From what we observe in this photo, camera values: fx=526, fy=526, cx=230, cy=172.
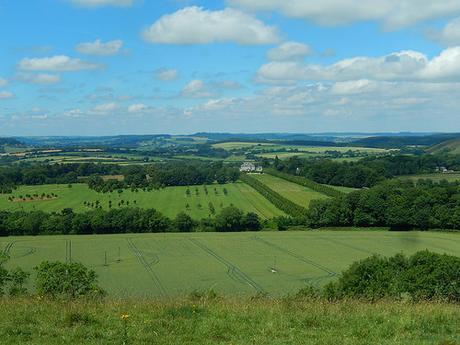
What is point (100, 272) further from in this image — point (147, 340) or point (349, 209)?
point (349, 209)

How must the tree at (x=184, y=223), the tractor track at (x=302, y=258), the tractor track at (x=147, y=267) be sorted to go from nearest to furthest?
the tractor track at (x=147, y=267)
the tractor track at (x=302, y=258)
the tree at (x=184, y=223)

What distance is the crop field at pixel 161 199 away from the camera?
89100 millimetres

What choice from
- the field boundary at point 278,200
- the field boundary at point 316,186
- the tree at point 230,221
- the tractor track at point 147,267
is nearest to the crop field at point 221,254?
the tractor track at point 147,267

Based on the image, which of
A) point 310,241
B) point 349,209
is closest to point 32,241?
point 310,241

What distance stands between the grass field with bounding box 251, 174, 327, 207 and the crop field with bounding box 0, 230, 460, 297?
63.7 ft

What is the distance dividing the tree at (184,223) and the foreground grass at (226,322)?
64957 millimetres

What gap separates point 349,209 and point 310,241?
1774cm

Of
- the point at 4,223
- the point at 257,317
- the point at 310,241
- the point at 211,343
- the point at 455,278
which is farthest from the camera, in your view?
the point at 4,223

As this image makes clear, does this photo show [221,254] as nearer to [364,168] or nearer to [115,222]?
[115,222]

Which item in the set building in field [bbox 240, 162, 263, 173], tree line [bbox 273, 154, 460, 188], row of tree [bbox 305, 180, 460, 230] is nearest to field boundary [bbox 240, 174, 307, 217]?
row of tree [bbox 305, 180, 460, 230]

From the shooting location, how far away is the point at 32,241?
211 feet

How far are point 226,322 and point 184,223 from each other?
221 ft

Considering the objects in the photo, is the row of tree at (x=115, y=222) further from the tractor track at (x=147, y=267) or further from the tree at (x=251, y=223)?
the tractor track at (x=147, y=267)

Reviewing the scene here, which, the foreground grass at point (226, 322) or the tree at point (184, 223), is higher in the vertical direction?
the foreground grass at point (226, 322)
